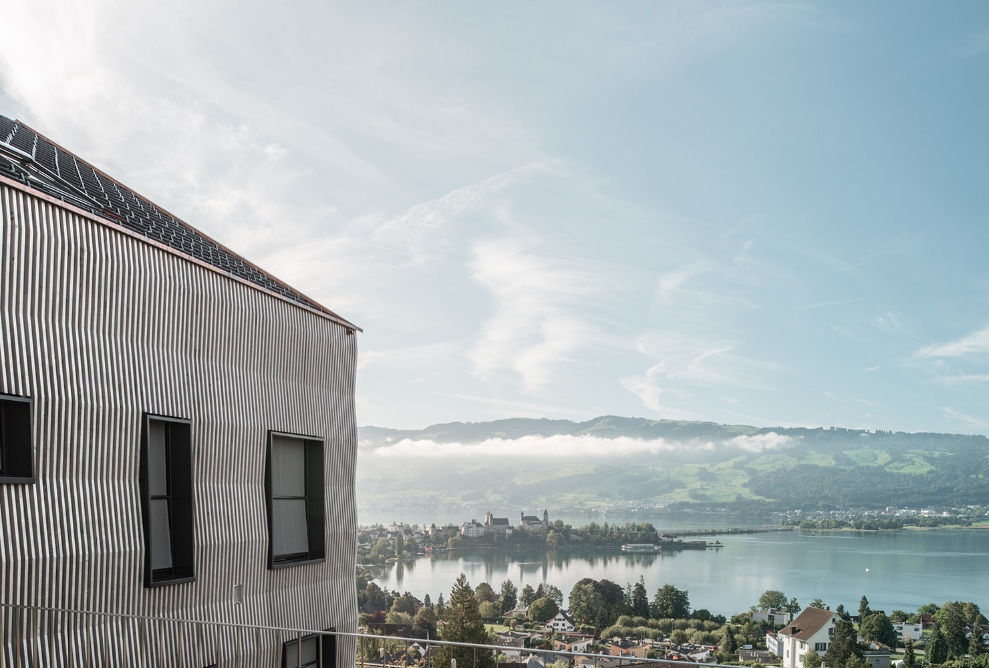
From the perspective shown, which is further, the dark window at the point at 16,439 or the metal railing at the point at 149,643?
the dark window at the point at 16,439

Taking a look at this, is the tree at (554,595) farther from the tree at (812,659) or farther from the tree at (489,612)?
the tree at (812,659)

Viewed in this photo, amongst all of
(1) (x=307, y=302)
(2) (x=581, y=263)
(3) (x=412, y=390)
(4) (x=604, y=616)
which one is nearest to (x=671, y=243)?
(2) (x=581, y=263)

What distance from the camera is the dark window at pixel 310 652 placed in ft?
29.8

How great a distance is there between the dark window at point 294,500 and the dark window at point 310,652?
32.7 inches

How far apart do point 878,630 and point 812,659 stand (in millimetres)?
17244

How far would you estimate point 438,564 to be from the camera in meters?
135

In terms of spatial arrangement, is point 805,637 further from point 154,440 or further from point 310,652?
point 154,440

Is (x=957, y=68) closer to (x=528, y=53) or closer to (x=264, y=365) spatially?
(x=528, y=53)

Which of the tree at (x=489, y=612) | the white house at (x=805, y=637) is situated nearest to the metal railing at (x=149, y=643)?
the white house at (x=805, y=637)

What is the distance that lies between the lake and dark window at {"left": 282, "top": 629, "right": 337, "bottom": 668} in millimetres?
101522

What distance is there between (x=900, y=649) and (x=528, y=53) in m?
69.3

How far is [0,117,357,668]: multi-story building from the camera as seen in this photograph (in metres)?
6.11

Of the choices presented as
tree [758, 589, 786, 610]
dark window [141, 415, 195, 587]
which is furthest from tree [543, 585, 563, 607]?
dark window [141, 415, 195, 587]

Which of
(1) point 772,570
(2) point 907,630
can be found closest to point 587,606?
(2) point 907,630
